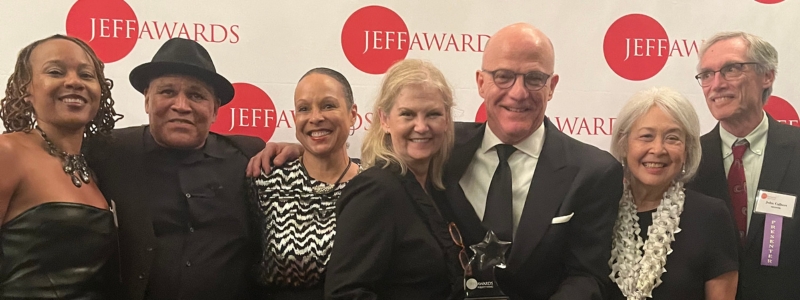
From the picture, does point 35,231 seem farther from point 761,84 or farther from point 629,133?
point 761,84

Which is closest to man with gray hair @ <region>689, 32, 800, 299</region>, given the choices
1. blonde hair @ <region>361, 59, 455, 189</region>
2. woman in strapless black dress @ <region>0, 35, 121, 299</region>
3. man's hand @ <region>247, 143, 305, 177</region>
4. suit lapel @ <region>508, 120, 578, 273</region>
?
suit lapel @ <region>508, 120, 578, 273</region>

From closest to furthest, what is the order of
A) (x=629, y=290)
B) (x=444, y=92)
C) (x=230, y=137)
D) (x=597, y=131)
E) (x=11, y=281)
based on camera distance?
(x=11, y=281) < (x=444, y=92) < (x=629, y=290) < (x=230, y=137) < (x=597, y=131)

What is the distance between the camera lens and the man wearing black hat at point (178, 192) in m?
2.13

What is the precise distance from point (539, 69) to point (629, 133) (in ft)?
1.71

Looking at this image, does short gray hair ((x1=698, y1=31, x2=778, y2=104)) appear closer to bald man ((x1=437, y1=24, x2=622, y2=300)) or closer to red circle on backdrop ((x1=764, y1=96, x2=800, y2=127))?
red circle on backdrop ((x1=764, y1=96, x2=800, y2=127))

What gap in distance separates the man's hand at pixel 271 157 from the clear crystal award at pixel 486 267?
85cm

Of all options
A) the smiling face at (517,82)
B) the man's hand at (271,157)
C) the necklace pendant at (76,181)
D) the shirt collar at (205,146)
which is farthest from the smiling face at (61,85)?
the smiling face at (517,82)

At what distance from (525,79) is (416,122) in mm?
462

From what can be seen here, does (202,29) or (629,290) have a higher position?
(202,29)

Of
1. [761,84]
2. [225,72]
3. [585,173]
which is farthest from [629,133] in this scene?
[225,72]

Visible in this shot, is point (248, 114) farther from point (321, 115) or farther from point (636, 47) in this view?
point (636, 47)

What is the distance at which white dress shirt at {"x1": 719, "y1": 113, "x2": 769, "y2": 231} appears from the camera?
8.31 feet

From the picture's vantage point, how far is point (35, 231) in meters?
1.83

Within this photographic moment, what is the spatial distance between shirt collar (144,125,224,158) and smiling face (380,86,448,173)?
Answer: 0.84 metres
